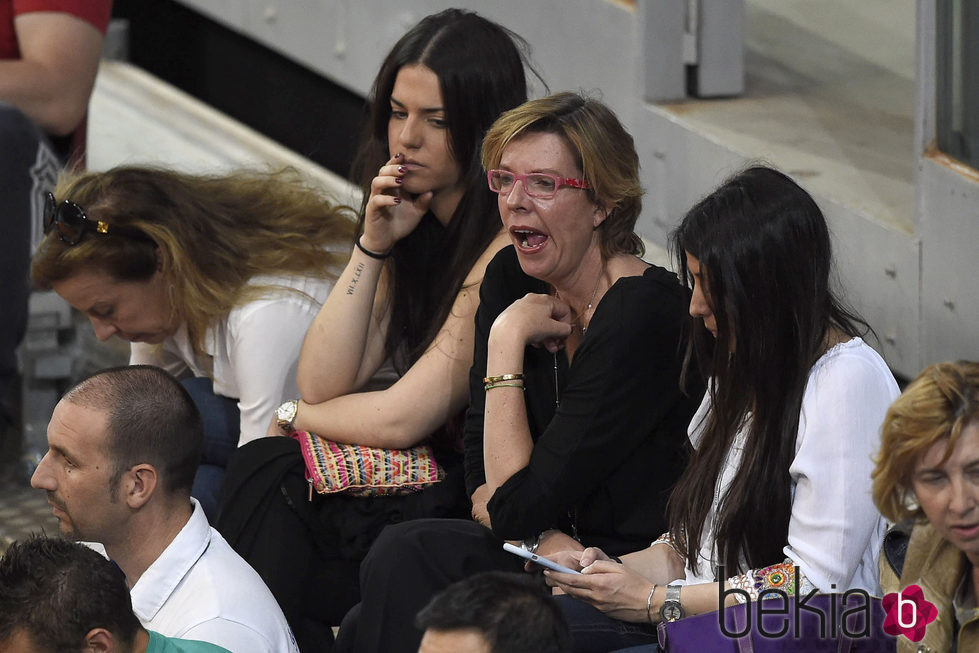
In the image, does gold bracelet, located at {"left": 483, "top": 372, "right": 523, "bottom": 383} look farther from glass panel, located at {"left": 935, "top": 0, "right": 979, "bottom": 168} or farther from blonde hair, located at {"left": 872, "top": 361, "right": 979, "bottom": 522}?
glass panel, located at {"left": 935, "top": 0, "right": 979, "bottom": 168}

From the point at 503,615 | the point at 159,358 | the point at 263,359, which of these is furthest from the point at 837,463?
the point at 159,358

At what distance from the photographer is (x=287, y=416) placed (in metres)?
3.00

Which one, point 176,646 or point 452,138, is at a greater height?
point 452,138

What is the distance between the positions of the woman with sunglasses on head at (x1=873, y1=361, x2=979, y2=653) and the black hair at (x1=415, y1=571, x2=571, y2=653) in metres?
0.47

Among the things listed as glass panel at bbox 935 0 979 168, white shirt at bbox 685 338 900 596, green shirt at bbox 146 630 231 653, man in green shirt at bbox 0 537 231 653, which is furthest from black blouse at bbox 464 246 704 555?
glass panel at bbox 935 0 979 168

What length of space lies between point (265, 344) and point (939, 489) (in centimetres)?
168

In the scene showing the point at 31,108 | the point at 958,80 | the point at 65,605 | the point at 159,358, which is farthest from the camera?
the point at 31,108

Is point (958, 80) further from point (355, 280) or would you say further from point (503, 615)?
point (503, 615)

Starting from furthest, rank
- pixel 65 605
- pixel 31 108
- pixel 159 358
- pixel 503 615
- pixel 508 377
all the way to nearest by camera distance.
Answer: pixel 31 108 < pixel 159 358 < pixel 508 377 < pixel 65 605 < pixel 503 615

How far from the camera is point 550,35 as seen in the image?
4.59 m

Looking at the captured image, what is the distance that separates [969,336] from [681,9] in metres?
1.47

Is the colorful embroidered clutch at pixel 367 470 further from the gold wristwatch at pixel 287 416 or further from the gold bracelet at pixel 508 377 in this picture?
the gold bracelet at pixel 508 377

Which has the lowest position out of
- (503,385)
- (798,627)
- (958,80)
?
(798,627)

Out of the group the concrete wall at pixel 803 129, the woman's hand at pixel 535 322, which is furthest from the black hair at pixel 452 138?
the concrete wall at pixel 803 129
